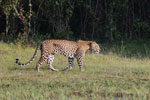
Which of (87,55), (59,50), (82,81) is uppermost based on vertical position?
(59,50)

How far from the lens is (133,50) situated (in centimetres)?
2091

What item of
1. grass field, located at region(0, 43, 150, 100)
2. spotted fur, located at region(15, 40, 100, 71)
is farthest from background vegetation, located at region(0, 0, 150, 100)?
spotted fur, located at region(15, 40, 100, 71)

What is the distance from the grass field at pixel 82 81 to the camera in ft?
30.1

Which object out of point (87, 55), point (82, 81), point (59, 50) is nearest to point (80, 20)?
point (87, 55)

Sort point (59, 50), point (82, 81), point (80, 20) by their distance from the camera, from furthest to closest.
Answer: point (80, 20)
point (59, 50)
point (82, 81)

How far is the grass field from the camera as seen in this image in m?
9.19

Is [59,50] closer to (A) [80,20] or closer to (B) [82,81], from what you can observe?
(B) [82,81]

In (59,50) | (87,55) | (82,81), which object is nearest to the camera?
(82,81)

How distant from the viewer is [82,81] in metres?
11.1

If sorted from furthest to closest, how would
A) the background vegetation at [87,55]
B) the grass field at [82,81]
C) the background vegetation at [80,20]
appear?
the background vegetation at [80,20], the background vegetation at [87,55], the grass field at [82,81]

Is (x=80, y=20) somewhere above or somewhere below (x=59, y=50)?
above

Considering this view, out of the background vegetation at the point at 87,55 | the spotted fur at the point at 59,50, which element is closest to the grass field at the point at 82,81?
the background vegetation at the point at 87,55

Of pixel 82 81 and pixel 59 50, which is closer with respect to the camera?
pixel 82 81

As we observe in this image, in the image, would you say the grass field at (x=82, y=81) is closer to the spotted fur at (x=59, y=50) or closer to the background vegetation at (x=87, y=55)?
the background vegetation at (x=87, y=55)
